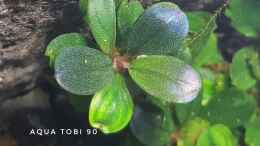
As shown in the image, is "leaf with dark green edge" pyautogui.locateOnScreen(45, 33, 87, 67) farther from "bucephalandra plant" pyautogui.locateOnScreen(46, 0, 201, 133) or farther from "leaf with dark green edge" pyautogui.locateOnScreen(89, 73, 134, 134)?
"leaf with dark green edge" pyautogui.locateOnScreen(89, 73, 134, 134)


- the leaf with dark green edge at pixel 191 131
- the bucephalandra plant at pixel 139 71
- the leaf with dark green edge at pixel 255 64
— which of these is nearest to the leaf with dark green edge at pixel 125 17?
the bucephalandra plant at pixel 139 71

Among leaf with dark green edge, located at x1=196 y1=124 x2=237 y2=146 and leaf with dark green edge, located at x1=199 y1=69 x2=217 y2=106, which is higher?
leaf with dark green edge, located at x1=199 y1=69 x2=217 y2=106

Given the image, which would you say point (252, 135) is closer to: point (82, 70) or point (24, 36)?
point (82, 70)

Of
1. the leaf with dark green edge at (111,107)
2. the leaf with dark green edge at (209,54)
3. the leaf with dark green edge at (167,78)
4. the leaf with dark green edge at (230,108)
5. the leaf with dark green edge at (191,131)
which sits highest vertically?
the leaf with dark green edge at (167,78)

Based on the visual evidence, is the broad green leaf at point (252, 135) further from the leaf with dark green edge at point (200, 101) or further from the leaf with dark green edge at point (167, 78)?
the leaf with dark green edge at point (167, 78)

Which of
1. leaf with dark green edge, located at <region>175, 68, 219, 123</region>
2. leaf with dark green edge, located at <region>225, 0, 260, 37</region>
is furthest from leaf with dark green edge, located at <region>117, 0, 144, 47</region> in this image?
leaf with dark green edge, located at <region>225, 0, 260, 37</region>
